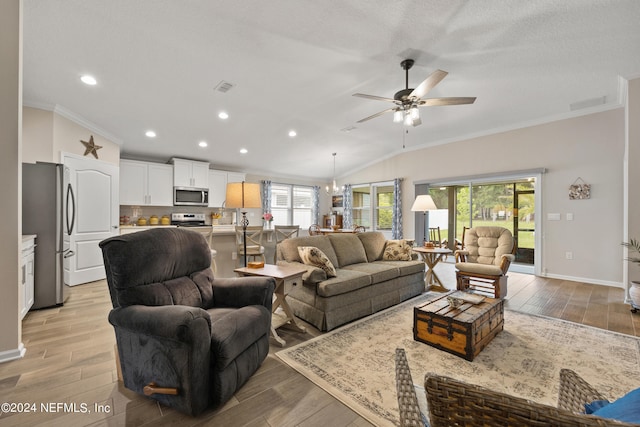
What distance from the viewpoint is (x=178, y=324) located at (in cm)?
150

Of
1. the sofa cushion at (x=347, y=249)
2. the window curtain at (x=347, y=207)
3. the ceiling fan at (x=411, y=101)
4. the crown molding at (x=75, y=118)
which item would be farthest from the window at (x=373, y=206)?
the crown molding at (x=75, y=118)

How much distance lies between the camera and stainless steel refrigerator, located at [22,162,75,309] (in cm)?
313

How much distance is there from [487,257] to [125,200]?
276 inches

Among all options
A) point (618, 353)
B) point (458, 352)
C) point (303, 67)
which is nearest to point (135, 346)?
point (458, 352)

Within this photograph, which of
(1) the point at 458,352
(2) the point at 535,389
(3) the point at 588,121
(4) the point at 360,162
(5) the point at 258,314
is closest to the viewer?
(2) the point at 535,389

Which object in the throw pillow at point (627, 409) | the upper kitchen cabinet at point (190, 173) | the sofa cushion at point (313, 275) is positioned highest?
the upper kitchen cabinet at point (190, 173)

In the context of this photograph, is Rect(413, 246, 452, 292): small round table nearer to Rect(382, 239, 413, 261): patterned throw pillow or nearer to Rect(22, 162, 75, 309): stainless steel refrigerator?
Rect(382, 239, 413, 261): patterned throw pillow

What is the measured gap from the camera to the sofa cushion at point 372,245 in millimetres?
4183

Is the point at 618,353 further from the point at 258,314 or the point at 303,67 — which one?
the point at 303,67

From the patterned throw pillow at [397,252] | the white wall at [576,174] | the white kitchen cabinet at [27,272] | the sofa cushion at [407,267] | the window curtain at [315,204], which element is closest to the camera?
the white kitchen cabinet at [27,272]

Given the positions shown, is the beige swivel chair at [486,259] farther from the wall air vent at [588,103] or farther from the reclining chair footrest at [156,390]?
the reclining chair footrest at [156,390]

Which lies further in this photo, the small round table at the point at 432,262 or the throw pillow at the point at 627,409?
the small round table at the point at 432,262

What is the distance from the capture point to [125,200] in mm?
5699

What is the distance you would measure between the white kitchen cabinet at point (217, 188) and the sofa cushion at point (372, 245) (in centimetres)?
418
